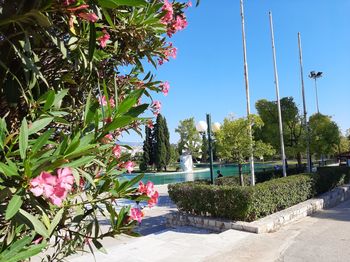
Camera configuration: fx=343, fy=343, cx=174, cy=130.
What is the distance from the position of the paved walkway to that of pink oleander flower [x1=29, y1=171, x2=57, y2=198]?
450cm

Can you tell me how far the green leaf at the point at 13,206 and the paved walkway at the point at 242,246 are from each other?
4.51 m

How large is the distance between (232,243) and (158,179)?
1801cm

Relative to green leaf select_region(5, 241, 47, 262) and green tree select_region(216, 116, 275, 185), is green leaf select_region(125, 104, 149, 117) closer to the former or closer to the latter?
green leaf select_region(5, 241, 47, 262)

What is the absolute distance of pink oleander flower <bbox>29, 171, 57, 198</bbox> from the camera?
1.10 meters

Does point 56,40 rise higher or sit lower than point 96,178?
higher

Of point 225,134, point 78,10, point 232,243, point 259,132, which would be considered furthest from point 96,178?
point 259,132

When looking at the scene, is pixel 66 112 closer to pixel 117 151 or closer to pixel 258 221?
pixel 117 151

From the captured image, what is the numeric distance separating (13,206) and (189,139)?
169ft

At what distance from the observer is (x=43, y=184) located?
1114mm

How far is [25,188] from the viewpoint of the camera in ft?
3.68

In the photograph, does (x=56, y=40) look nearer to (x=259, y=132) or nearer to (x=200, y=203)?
(x=200, y=203)

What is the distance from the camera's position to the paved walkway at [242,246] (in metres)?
5.68

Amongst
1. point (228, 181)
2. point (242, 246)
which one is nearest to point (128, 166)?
point (242, 246)

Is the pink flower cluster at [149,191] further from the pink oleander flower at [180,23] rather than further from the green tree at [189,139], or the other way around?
the green tree at [189,139]
